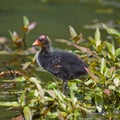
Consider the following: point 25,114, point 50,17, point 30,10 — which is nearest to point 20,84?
point 25,114

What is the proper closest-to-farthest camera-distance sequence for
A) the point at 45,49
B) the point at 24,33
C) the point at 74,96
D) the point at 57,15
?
the point at 74,96 < the point at 45,49 < the point at 24,33 < the point at 57,15

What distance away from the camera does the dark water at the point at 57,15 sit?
11.6 m

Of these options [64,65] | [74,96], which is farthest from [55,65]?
[74,96]

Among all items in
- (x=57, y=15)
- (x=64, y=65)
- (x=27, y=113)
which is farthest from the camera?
(x=57, y=15)

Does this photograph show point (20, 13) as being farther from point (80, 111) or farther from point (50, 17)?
point (80, 111)

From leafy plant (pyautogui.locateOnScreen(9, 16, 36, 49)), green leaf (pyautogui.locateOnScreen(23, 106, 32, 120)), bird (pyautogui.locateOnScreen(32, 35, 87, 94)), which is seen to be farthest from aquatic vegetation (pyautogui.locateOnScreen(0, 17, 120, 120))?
leafy plant (pyautogui.locateOnScreen(9, 16, 36, 49))

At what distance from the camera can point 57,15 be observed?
13273 millimetres

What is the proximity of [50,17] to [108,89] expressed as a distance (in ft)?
22.9

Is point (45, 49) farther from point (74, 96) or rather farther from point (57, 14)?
point (57, 14)

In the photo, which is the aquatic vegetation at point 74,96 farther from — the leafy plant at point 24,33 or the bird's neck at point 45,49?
the leafy plant at point 24,33

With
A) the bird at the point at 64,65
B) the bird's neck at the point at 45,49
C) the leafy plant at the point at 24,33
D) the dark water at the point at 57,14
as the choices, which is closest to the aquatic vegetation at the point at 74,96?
the bird at the point at 64,65

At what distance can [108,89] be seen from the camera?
611 cm

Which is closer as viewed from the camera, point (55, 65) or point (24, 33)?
point (55, 65)

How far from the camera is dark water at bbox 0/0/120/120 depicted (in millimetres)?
11641
